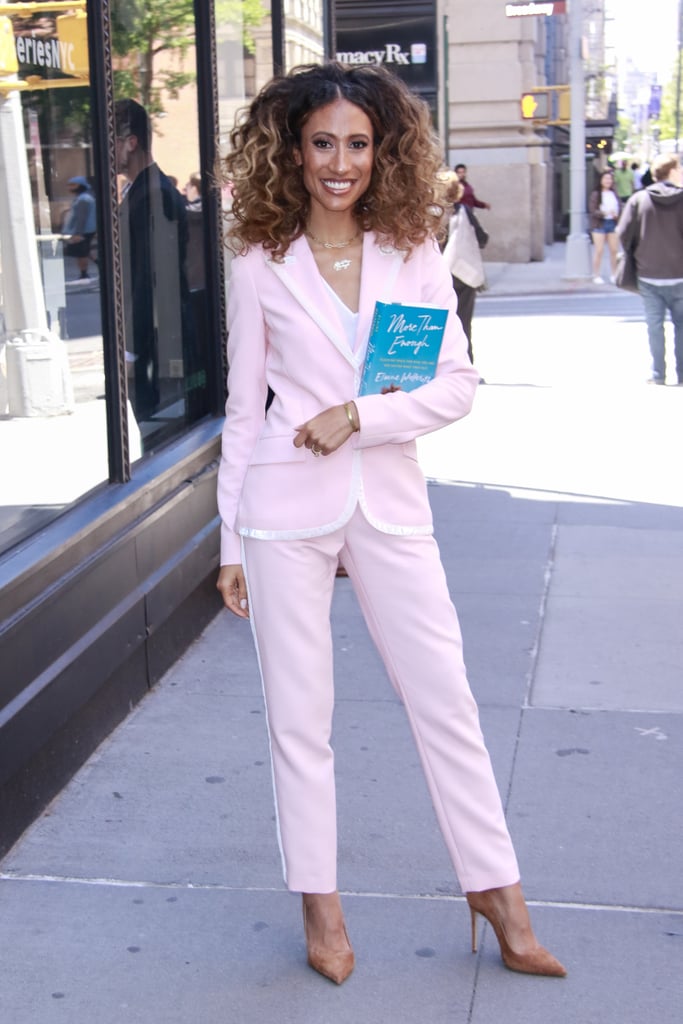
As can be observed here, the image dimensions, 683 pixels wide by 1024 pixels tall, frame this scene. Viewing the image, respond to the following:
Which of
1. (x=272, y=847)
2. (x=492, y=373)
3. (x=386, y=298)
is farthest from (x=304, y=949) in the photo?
(x=492, y=373)

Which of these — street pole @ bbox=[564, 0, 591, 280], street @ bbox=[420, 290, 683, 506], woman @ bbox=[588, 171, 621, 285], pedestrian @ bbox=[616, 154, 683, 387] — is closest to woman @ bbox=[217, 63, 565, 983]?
street @ bbox=[420, 290, 683, 506]

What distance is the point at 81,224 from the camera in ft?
16.5

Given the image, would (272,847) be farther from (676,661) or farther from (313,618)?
(676,661)

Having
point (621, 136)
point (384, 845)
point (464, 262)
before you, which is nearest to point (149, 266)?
point (384, 845)

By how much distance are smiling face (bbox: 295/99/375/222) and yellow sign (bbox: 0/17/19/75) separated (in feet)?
5.75

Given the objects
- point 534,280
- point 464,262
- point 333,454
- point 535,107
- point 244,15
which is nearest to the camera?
point 333,454

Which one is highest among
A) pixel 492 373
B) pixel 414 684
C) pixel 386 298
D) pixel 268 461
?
pixel 386 298

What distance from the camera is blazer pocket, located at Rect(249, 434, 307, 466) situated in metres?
3.14

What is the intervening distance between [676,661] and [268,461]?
290 centimetres

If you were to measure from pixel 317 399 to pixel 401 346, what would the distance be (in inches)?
8.3

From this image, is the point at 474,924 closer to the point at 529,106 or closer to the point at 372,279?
the point at 372,279

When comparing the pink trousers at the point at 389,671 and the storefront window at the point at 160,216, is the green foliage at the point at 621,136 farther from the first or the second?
the pink trousers at the point at 389,671

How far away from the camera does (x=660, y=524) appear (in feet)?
25.7

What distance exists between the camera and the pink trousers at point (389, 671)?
318 centimetres
